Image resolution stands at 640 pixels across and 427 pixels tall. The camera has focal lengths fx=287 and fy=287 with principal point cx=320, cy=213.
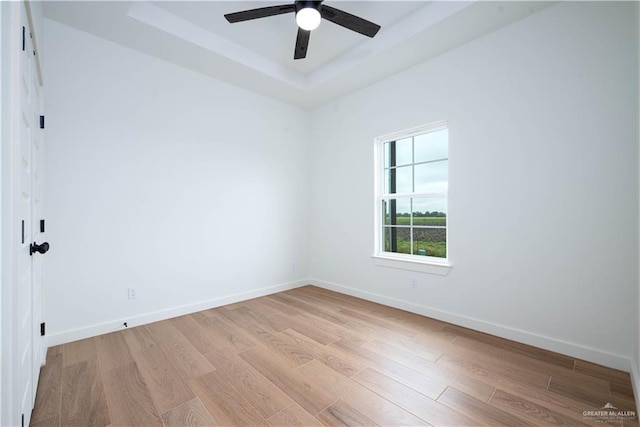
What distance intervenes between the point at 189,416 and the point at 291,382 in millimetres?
611

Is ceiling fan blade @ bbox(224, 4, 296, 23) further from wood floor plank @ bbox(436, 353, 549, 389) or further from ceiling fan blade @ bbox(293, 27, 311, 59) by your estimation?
wood floor plank @ bbox(436, 353, 549, 389)

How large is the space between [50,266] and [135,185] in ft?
3.11

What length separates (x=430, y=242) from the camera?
316 cm

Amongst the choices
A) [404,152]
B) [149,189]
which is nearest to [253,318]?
[149,189]

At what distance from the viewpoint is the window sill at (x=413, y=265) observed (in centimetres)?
293

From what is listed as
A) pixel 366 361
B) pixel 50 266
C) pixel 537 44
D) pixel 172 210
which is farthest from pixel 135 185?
pixel 537 44

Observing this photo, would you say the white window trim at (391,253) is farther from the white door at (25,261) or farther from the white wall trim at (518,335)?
the white door at (25,261)

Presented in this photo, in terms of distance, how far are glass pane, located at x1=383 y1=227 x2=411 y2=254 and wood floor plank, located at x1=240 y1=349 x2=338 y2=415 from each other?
1.93m

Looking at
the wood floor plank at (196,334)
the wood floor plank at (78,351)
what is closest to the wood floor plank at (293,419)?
the wood floor plank at (196,334)

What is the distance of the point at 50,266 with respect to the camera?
2406 millimetres

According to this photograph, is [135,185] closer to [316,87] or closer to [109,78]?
[109,78]

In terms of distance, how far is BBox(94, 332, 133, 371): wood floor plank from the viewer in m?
2.12

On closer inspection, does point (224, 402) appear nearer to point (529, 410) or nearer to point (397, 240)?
point (529, 410)

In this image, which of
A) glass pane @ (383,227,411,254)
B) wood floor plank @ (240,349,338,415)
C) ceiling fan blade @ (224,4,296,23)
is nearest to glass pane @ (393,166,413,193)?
glass pane @ (383,227,411,254)
